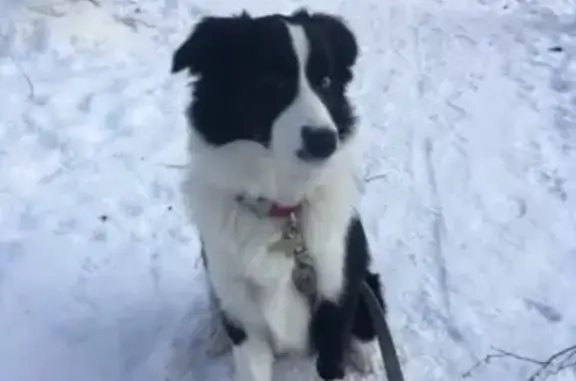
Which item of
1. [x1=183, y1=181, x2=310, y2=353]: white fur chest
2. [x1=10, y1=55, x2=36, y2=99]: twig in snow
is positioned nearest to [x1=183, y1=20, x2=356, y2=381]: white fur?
[x1=183, y1=181, x2=310, y2=353]: white fur chest

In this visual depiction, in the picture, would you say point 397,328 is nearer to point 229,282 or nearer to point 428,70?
point 229,282

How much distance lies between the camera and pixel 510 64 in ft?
17.2

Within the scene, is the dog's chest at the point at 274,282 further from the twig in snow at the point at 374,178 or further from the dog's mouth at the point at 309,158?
the twig in snow at the point at 374,178

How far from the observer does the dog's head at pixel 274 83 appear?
2.52 m

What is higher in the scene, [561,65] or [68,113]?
[561,65]

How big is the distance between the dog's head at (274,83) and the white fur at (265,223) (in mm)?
22

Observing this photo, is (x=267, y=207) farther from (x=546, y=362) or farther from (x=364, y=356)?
(x=546, y=362)

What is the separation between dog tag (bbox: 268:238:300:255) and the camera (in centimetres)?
286

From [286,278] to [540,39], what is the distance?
3.14 metres

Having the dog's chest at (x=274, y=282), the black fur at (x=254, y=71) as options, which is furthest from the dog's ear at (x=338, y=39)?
the dog's chest at (x=274, y=282)

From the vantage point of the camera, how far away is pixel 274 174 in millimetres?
2719

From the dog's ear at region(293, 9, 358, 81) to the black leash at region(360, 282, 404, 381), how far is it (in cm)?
72

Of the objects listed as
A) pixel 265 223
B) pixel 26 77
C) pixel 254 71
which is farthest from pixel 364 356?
pixel 26 77

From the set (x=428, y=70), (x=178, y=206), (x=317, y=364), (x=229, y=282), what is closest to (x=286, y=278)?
(x=229, y=282)
